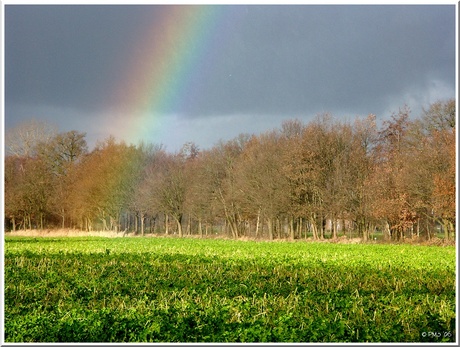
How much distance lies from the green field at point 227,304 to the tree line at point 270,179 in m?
13.2

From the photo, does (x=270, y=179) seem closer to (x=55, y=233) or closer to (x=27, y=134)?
(x=55, y=233)

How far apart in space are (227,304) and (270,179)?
Result: 4893 cm

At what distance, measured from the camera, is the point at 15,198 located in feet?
167

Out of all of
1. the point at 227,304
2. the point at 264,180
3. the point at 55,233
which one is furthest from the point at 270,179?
the point at 227,304

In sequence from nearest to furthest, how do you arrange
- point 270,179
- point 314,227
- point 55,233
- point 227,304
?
point 227,304
point 314,227
point 270,179
point 55,233

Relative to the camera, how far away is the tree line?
46.7 m

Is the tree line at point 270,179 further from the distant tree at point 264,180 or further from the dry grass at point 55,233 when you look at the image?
the dry grass at point 55,233

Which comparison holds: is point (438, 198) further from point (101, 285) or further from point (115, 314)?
point (115, 314)

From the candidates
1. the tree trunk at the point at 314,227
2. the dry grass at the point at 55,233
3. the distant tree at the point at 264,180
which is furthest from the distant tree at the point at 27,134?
the dry grass at the point at 55,233

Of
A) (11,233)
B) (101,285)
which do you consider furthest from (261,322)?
(11,233)

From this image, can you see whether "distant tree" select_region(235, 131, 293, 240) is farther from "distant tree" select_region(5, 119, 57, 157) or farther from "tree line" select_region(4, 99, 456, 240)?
"distant tree" select_region(5, 119, 57, 157)

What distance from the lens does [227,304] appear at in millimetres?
12922

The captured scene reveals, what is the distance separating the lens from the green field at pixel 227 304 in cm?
1020

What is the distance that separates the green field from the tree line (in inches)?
518
